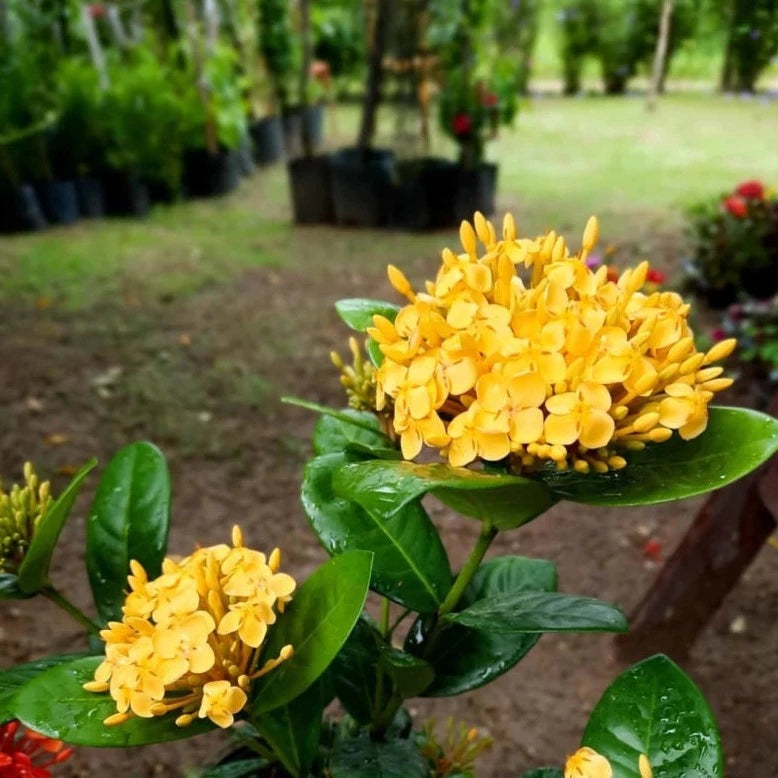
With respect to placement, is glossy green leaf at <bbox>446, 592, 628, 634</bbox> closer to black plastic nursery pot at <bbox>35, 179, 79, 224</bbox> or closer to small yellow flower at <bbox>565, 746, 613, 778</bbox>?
small yellow flower at <bbox>565, 746, 613, 778</bbox>

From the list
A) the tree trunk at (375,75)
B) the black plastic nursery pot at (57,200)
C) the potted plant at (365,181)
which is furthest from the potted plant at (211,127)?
the tree trunk at (375,75)

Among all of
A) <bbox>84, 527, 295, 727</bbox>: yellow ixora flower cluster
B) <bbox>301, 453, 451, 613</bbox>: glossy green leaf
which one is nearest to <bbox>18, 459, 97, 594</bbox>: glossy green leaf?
<bbox>84, 527, 295, 727</bbox>: yellow ixora flower cluster

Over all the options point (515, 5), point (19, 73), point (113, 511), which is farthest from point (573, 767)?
point (515, 5)

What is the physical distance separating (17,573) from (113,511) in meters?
0.12

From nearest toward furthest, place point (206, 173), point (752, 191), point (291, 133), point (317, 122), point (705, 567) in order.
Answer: point (705, 567), point (752, 191), point (206, 173), point (291, 133), point (317, 122)

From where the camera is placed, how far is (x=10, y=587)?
862 millimetres

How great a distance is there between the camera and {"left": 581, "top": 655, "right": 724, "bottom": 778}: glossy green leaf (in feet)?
2.39

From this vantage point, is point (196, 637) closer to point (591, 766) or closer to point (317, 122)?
point (591, 766)

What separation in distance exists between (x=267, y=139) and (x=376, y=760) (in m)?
6.84

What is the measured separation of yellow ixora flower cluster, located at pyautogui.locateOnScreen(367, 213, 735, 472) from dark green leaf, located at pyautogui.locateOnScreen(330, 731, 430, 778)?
15.8 inches

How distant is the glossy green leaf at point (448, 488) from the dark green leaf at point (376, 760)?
1.02 ft

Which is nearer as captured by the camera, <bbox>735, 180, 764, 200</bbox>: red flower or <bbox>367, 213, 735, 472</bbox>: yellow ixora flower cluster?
<bbox>367, 213, 735, 472</bbox>: yellow ixora flower cluster

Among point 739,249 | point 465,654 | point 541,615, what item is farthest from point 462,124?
point 541,615

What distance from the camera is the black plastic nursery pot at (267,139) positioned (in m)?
7.06
